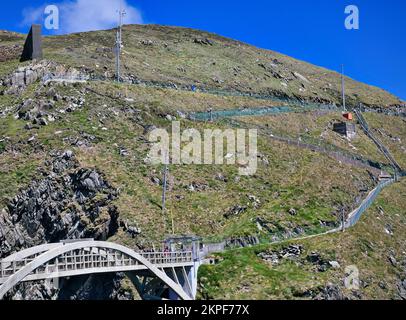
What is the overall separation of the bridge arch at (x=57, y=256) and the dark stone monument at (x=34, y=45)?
5711cm

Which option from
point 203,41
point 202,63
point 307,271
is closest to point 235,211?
point 307,271

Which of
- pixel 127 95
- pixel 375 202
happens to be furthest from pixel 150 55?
pixel 375 202

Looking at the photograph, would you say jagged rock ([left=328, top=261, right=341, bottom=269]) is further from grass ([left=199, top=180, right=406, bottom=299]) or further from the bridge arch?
the bridge arch

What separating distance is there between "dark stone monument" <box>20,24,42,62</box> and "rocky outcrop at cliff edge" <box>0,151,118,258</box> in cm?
3545

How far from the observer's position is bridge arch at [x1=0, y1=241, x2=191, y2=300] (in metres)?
45.3

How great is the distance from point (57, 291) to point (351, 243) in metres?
29.5

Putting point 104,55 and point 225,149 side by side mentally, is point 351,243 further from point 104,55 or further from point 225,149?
point 104,55

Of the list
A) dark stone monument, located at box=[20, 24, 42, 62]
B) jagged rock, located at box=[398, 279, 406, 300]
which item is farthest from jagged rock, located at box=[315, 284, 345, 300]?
dark stone monument, located at box=[20, 24, 42, 62]

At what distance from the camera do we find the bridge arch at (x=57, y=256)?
4534cm

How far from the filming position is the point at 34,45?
107625mm

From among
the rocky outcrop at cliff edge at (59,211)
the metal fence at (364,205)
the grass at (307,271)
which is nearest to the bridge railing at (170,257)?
the grass at (307,271)

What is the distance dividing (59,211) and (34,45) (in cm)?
4137

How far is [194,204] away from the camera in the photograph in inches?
3086
